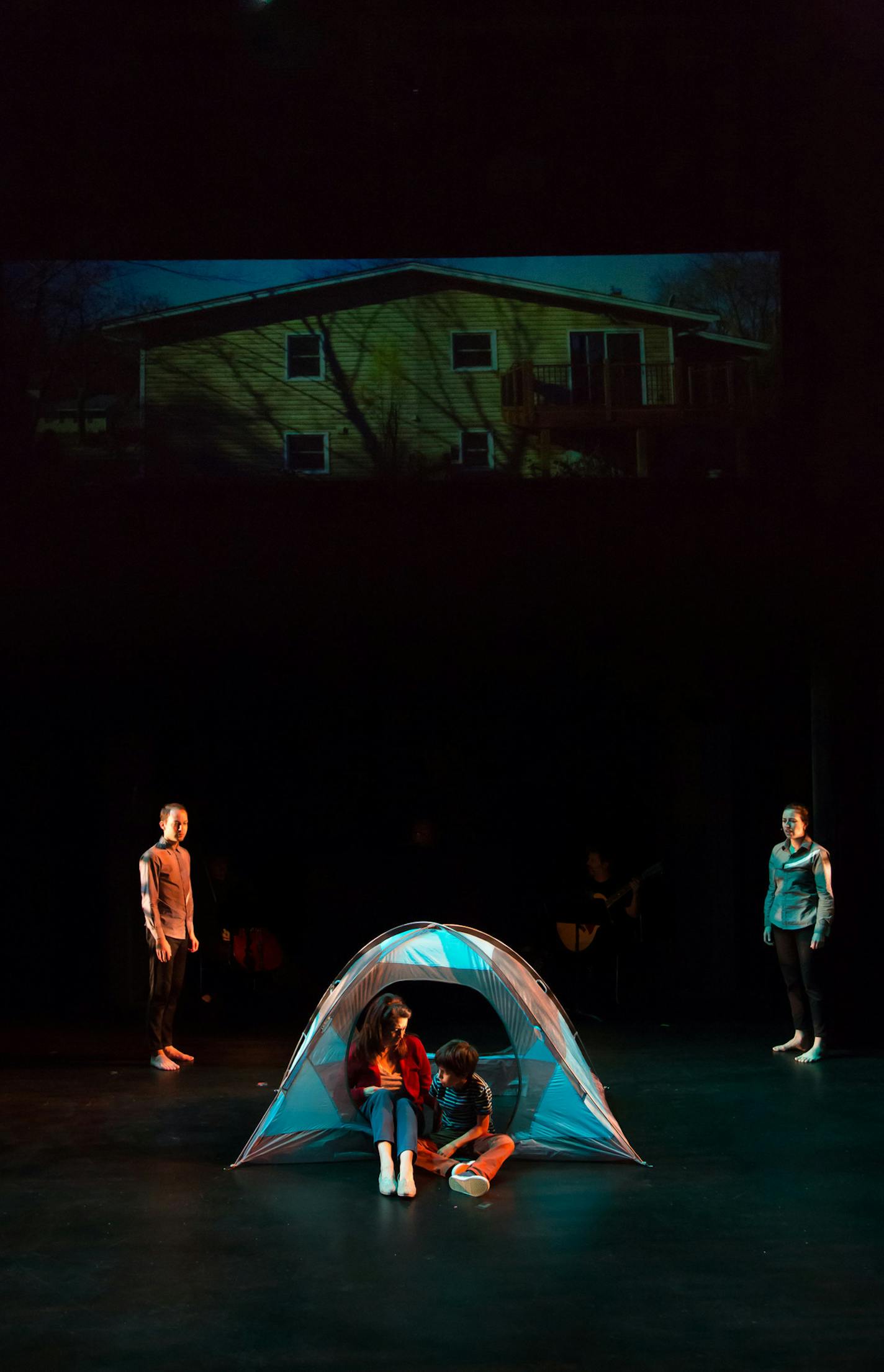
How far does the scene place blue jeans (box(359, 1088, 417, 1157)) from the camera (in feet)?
16.9

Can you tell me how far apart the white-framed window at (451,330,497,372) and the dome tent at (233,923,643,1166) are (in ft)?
17.4

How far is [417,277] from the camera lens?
33.1 ft

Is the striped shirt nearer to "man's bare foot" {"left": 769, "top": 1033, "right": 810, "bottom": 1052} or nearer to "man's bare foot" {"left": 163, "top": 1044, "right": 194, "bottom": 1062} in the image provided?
"man's bare foot" {"left": 163, "top": 1044, "right": 194, "bottom": 1062}

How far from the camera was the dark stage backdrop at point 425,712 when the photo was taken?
32.2ft

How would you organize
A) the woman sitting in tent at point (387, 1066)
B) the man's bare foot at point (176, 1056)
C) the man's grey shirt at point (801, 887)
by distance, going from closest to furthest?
the woman sitting in tent at point (387, 1066)
the man's grey shirt at point (801, 887)
the man's bare foot at point (176, 1056)

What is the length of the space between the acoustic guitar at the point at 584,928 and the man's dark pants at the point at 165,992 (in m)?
3.19

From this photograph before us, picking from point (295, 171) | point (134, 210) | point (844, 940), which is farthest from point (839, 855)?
point (134, 210)

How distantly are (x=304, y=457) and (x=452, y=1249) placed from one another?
6.75 meters

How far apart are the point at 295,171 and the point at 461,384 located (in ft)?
7.26

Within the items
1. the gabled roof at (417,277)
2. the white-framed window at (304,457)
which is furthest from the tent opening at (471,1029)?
the gabled roof at (417,277)

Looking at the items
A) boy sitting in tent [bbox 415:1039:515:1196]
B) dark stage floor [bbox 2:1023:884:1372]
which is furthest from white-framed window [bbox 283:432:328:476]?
boy sitting in tent [bbox 415:1039:515:1196]

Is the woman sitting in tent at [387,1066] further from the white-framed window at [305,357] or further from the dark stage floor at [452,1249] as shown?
the white-framed window at [305,357]

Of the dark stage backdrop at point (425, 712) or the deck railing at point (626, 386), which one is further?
the deck railing at point (626, 386)

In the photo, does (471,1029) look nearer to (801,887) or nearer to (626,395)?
(801,887)
